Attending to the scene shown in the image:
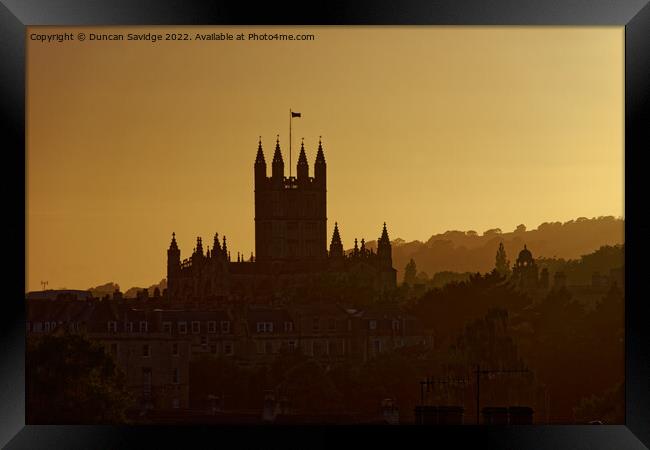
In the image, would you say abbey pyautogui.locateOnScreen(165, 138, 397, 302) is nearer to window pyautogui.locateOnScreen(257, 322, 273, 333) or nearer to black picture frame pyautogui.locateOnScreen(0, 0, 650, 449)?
window pyautogui.locateOnScreen(257, 322, 273, 333)

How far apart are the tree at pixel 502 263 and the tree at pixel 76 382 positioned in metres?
4.64

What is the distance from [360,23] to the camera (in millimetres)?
6477

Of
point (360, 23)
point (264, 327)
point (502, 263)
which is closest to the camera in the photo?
point (360, 23)

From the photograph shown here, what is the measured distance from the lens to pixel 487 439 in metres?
6.58

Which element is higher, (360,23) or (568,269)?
(360,23)

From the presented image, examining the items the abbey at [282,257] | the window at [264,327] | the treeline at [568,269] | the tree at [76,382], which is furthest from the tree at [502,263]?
the tree at [76,382]

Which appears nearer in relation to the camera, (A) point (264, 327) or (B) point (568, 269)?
(A) point (264, 327)

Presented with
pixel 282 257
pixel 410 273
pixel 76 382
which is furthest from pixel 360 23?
pixel 76 382

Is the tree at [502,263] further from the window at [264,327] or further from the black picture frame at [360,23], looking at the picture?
the black picture frame at [360,23]

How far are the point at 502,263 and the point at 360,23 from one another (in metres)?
5.44

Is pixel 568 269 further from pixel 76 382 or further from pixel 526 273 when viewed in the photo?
pixel 76 382

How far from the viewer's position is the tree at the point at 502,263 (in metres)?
10.8

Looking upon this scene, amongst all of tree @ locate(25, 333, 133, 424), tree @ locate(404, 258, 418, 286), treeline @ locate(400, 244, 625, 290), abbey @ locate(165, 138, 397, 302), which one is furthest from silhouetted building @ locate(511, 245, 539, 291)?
tree @ locate(25, 333, 133, 424)

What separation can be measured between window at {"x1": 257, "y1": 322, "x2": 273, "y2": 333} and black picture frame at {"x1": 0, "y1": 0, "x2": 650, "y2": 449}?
5.09 meters
